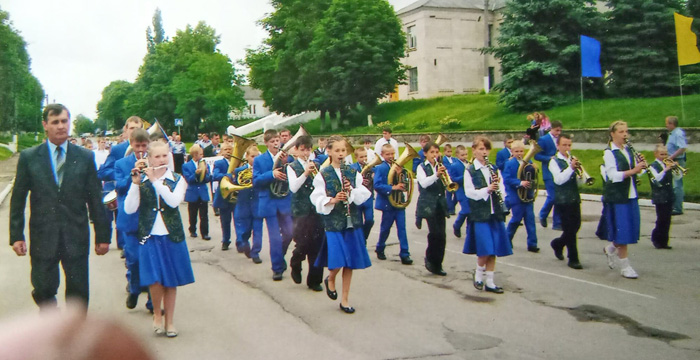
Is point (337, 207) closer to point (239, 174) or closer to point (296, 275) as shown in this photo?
point (296, 275)

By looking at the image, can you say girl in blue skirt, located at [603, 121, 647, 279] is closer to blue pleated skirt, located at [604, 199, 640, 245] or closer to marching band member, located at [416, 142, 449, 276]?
blue pleated skirt, located at [604, 199, 640, 245]

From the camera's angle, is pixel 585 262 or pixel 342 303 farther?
pixel 585 262

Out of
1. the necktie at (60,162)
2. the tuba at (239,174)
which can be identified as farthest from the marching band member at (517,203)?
the necktie at (60,162)

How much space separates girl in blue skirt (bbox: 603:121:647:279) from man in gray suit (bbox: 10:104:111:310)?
649cm

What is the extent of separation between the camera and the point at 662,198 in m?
11.1

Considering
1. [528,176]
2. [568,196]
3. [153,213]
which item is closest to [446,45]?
[528,176]

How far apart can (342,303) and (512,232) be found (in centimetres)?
505

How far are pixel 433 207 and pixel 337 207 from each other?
95.4 inches

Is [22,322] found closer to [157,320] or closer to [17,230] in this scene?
[17,230]

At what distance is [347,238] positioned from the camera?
7586mm

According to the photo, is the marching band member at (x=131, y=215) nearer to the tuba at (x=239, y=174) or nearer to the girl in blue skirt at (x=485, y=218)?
the tuba at (x=239, y=174)

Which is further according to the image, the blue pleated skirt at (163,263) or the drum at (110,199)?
the drum at (110,199)

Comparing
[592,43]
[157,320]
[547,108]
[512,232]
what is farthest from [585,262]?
[547,108]

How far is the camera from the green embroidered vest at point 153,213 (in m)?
6.36
